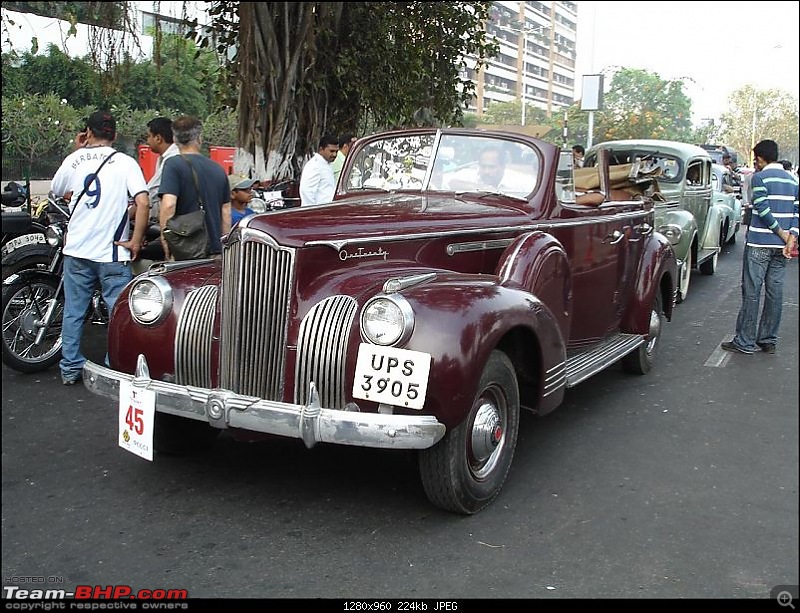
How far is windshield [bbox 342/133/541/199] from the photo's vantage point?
197 inches

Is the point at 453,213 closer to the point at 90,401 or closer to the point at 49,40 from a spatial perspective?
the point at 90,401

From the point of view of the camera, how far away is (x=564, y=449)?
4.60 m

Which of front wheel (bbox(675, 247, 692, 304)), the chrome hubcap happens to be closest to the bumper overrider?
the chrome hubcap

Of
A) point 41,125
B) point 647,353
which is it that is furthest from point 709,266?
point 41,125

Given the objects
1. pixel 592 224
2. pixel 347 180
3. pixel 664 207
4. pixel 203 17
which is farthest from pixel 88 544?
pixel 203 17

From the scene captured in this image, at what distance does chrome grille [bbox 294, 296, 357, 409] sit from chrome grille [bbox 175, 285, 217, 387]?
0.57 meters

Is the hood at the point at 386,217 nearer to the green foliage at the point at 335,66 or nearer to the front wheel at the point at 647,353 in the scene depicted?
the front wheel at the point at 647,353

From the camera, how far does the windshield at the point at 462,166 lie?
5.00m

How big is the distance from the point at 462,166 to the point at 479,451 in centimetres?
200

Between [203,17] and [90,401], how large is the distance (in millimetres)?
7410

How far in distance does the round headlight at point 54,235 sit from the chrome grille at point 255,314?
3062 millimetres

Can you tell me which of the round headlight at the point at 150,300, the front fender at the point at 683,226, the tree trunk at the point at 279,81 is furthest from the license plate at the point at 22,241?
the front fender at the point at 683,226

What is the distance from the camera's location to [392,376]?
10.9 ft

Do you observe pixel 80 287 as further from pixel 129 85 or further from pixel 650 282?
pixel 129 85
